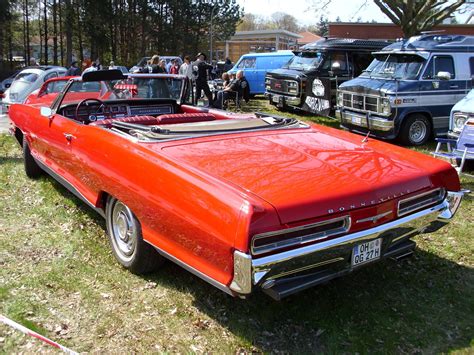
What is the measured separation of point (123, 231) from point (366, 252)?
1.91 m

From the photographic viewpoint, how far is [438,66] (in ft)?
30.9

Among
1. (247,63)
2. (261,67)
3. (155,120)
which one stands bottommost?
(155,120)

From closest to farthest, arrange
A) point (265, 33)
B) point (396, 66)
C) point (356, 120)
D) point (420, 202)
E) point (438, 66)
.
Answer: point (420, 202)
point (438, 66)
point (396, 66)
point (356, 120)
point (265, 33)

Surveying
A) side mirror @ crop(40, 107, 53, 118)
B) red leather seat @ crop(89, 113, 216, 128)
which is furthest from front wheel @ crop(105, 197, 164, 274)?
side mirror @ crop(40, 107, 53, 118)

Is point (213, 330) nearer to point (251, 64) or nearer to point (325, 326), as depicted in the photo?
point (325, 326)

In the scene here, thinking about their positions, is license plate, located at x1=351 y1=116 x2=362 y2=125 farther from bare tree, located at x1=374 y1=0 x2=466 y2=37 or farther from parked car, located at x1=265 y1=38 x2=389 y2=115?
bare tree, located at x1=374 y1=0 x2=466 y2=37

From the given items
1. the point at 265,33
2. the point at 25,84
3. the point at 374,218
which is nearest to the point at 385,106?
the point at 374,218

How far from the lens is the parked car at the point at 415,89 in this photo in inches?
361

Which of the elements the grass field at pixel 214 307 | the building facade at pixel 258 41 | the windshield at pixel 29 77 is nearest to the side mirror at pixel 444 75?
the grass field at pixel 214 307

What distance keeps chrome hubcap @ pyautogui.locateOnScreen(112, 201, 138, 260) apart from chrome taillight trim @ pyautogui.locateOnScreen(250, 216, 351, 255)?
1.30m

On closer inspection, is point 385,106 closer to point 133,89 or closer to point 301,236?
point 133,89

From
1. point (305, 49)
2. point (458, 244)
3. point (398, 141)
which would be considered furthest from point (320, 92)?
point (458, 244)

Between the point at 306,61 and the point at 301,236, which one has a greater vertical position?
the point at 306,61

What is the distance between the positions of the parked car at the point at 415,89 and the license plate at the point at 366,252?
6.60 meters
